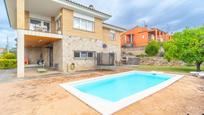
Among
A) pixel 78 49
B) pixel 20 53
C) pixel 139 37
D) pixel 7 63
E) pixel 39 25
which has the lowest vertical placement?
pixel 7 63

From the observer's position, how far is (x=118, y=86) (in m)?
8.29

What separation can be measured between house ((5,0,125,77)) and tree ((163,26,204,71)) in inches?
331

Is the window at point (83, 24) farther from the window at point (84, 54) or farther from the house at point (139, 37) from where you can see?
the house at point (139, 37)

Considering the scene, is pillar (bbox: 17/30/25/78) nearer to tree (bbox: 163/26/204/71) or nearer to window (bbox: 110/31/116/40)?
window (bbox: 110/31/116/40)

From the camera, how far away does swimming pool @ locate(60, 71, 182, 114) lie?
3.97 metres

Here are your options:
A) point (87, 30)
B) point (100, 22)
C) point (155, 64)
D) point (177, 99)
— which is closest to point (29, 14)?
point (87, 30)

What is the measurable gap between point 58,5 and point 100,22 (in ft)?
19.0

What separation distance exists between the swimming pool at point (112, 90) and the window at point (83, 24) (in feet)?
23.1

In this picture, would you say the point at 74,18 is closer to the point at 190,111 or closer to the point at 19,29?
the point at 19,29

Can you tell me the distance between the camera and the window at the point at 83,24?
13.1 m

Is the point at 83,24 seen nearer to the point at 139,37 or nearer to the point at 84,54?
the point at 84,54

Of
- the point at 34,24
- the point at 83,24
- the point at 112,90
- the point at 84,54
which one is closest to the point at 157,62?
the point at 84,54

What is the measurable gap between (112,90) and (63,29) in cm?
812

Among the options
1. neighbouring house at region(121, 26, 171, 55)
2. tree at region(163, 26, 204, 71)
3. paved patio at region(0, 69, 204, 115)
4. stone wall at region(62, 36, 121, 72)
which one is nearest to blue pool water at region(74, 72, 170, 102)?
paved patio at region(0, 69, 204, 115)
